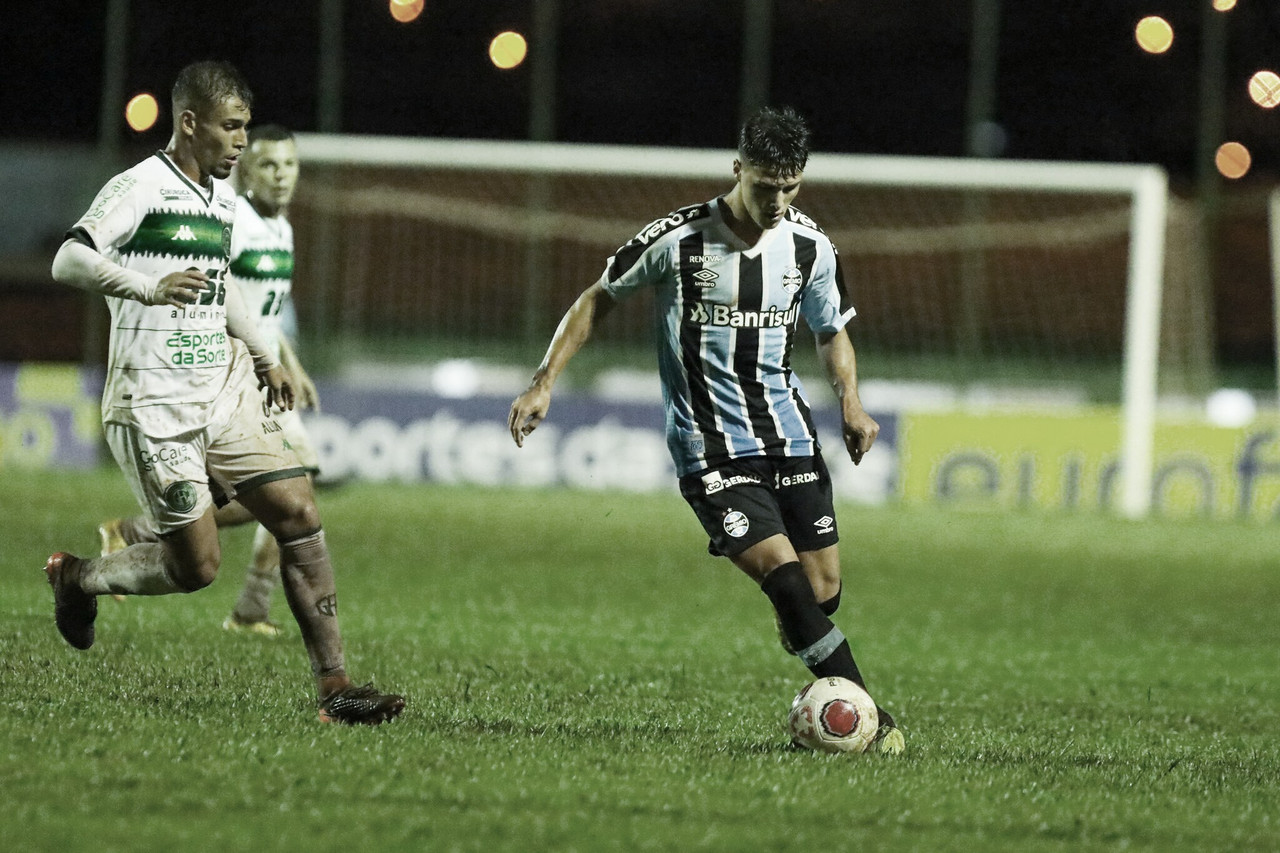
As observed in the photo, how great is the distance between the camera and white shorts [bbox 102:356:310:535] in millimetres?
5797

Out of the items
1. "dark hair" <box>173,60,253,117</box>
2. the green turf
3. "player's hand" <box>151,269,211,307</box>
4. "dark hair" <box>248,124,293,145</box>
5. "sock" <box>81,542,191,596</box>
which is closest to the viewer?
the green turf

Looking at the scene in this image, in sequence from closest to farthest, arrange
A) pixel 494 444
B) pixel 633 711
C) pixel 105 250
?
pixel 105 250 < pixel 633 711 < pixel 494 444

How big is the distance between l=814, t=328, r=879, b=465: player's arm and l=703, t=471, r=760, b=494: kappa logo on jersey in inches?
14.3

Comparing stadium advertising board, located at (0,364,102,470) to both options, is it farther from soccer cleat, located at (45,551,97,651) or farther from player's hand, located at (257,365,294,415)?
player's hand, located at (257,365,294,415)

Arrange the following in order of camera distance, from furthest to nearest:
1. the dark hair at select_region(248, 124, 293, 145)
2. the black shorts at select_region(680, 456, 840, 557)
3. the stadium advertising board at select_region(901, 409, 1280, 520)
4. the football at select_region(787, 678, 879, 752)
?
the stadium advertising board at select_region(901, 409, 1280, 520)
the dark hair at select_region(248, 124, 293, 145)
the black shorts at select_region(680, 456, 840, 557)
the football at select_region(787, 678, 879, 752)

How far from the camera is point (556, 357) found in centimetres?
606

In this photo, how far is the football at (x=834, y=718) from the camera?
5.64 meters

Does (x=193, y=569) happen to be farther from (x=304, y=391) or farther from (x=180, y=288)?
(x=304, y=391)

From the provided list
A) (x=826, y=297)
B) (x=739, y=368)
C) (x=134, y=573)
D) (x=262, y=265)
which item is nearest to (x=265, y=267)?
(x=262, y=265)

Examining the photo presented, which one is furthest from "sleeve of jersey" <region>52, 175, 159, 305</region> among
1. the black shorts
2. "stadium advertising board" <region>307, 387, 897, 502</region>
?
"stadium advertising board" <region>307, 387, 897, 502</region>

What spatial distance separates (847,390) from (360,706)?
77.9 inches

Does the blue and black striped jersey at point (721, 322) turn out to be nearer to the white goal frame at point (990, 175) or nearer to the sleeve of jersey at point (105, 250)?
the sleeve of jersey at point (105, 250)

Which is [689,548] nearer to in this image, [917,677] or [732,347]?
[917,677]

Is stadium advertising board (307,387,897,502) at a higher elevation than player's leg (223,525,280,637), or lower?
higher
